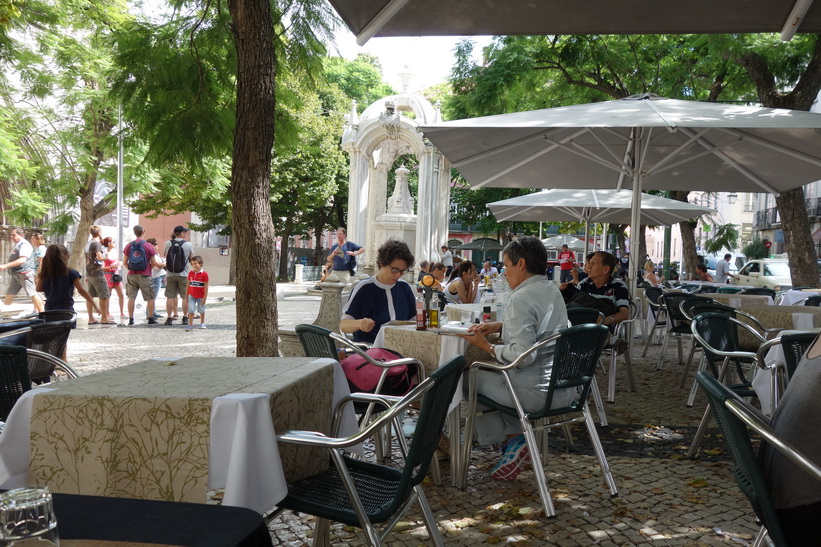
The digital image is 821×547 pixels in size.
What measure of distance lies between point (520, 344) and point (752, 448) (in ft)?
7.22

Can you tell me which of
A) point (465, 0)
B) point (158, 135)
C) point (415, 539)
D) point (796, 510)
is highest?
point (465, 0)

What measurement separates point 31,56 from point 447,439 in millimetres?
15563

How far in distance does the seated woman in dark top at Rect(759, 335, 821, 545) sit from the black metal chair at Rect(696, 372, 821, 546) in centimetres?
4

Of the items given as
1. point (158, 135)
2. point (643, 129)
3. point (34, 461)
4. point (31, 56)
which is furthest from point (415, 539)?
point (31, 56)

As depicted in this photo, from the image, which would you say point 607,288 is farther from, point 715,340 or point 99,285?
point 99,285

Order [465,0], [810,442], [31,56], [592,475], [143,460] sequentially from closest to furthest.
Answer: [810,442]
[143,460]
[592,475]
[465,0]
[31,56]

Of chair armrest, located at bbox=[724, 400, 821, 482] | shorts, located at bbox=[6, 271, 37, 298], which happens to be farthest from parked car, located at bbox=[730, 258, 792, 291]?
chair armrest, located at bbox=[724, 400, 821, 482]

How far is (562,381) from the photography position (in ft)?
15.0

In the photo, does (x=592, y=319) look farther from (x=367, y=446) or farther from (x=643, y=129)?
(x=643, y=129)

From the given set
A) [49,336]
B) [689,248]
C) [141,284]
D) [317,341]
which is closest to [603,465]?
[317,341]

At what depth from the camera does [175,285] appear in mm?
14820

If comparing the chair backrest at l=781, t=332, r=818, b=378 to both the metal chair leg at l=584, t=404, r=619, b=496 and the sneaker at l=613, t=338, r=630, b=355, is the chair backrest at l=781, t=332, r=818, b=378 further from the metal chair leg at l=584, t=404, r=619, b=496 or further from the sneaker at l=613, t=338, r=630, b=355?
the sneaker at l=613, t=338, r=630, b=355

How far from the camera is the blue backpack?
14383mm

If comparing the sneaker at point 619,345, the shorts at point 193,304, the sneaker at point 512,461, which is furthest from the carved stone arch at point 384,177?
the sneaker at point 512,461
